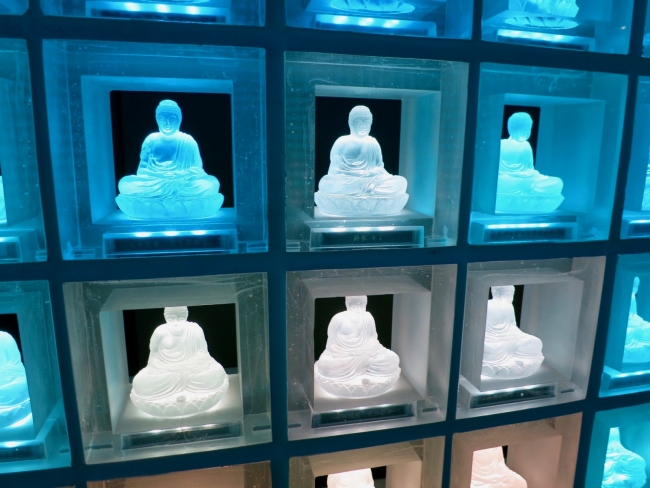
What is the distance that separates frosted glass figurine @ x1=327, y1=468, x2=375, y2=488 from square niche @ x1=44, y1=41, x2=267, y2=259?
0.90m

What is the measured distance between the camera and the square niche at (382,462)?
1.26 m

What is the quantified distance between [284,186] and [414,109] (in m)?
0.50

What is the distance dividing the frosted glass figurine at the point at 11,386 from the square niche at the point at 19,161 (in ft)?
1.11

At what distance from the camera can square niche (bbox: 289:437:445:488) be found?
4.14 ft

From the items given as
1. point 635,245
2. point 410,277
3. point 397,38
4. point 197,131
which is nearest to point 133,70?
point 197,131

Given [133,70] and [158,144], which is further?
[158,144]

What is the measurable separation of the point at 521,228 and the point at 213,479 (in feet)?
3.51

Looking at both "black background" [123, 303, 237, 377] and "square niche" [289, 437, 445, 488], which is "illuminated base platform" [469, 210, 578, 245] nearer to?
"square niche" [289, 437, 445, 488]

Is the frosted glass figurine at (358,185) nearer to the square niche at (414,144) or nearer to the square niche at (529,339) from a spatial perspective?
the square niche at (414,144)

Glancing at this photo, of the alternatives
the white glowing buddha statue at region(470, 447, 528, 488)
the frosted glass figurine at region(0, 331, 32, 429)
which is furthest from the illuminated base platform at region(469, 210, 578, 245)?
the frosted glass figurine at region(0, 331, 32, 429)

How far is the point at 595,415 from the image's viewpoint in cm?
142

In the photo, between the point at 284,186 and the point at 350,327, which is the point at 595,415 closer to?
the point at 350,327

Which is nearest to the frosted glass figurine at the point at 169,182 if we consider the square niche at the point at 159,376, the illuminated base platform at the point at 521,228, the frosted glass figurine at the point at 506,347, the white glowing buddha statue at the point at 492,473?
the square niche at the point at 159,376

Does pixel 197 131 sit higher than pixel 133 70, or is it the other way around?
pixel 133 70
